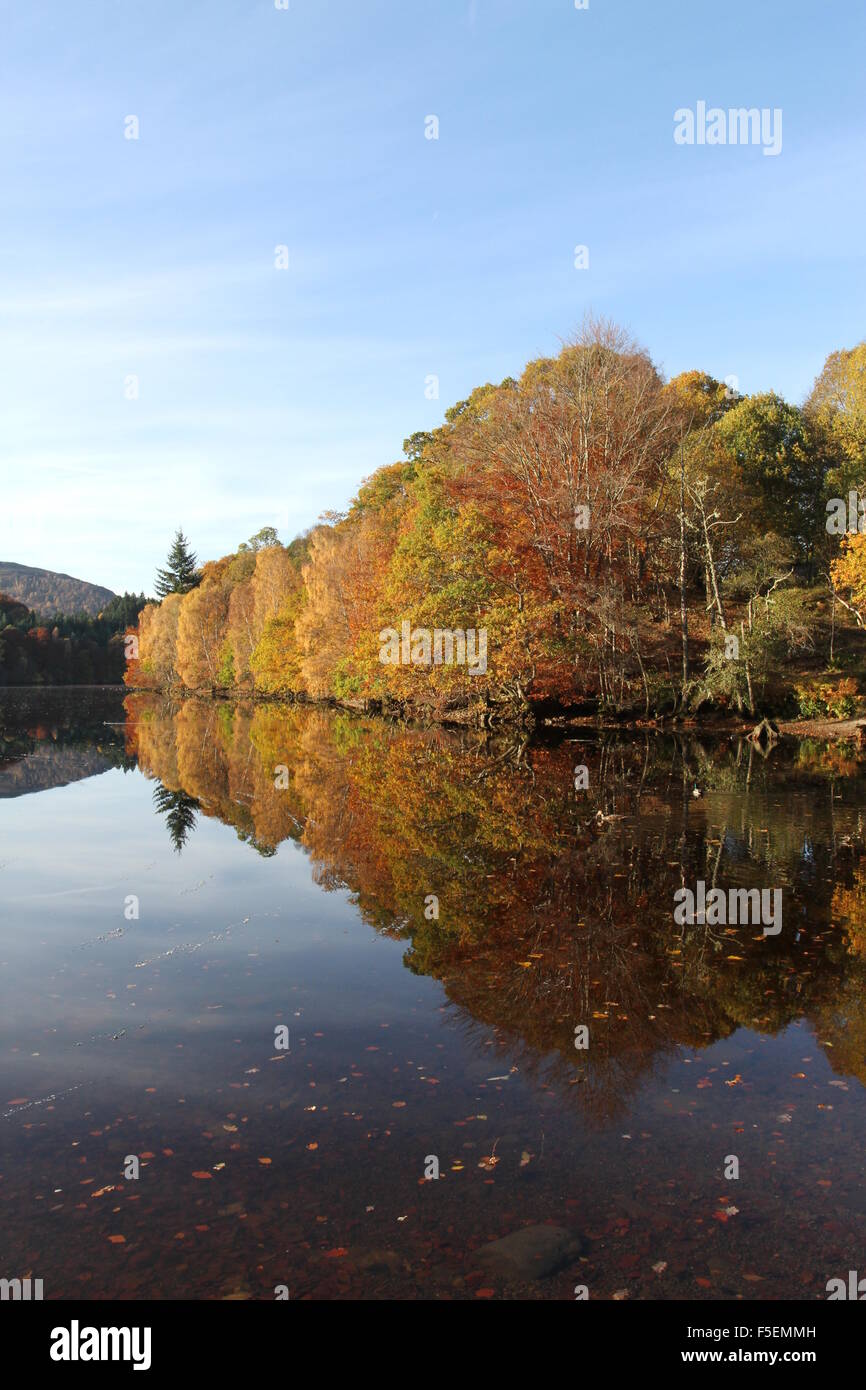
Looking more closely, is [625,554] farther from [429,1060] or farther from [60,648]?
[60,648]

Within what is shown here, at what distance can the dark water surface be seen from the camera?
15.1 feet

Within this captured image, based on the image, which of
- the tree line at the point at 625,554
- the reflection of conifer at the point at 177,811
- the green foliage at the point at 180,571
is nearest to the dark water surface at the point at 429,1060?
the reflection of conifer at the point at 177,811

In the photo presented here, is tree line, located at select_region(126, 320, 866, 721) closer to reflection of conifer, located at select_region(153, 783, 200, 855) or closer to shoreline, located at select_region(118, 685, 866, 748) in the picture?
shoreline, located at select_region(118, 685, 866, 748)

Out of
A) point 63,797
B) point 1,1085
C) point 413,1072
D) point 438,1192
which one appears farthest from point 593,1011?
point 63,797

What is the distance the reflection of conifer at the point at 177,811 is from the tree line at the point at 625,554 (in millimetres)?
14535

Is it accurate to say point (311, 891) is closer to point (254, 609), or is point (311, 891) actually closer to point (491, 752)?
point (491, 752)

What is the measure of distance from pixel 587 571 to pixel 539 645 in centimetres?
333

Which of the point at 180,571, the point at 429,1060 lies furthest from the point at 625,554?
the point at 180,571

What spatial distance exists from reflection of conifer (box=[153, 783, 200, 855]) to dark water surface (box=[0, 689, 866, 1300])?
47cm

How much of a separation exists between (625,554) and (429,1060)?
32.2 meters

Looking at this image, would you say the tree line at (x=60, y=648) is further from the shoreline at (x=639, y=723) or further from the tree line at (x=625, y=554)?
the shoreline at (x=639, y=723)

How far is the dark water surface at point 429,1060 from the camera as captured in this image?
15.1ft

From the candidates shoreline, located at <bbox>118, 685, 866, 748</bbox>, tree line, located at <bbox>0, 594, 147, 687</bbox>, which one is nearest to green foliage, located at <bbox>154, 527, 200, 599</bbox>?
tree line, located at <bbox>0, 594, 147, 687</bbox>

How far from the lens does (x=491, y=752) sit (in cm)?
2783
